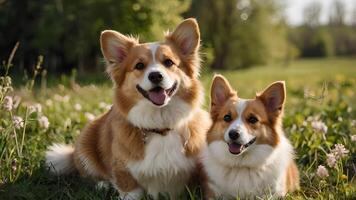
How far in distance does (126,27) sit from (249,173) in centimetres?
1255

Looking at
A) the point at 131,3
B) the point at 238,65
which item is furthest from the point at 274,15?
the point at 131,3

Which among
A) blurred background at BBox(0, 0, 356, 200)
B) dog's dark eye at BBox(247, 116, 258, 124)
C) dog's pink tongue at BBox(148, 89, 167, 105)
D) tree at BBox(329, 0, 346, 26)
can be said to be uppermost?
dog's pink tongue at BBox(148, 89, 167, 105)

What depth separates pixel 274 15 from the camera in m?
31.9

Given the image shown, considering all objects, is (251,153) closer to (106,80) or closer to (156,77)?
(156,77)

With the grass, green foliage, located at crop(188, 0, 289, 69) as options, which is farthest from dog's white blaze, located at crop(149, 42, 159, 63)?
green foliage, located at crop(188, 0, 289, 69)

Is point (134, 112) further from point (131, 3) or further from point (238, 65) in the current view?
point (238, 65)

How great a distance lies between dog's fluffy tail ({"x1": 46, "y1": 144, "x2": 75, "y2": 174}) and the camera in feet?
17.3

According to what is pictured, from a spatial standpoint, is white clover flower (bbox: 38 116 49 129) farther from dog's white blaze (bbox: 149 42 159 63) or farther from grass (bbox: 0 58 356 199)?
dog's white blaze (bbox: 149 42 159 63)

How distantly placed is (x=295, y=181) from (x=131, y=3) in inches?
502

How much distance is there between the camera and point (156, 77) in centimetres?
423

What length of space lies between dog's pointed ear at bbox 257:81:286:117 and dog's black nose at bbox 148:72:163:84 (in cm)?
91

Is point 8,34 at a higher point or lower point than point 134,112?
lower

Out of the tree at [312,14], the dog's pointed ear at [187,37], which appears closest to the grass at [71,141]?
the dog's pointed ear at [187,37]

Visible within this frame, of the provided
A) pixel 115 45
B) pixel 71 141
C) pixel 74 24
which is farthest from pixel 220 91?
pixel 74 24
